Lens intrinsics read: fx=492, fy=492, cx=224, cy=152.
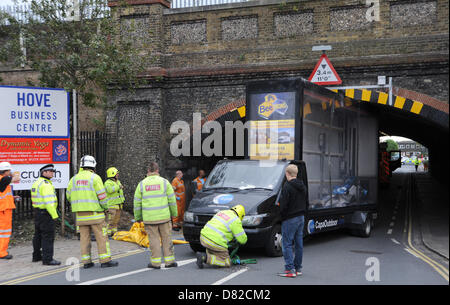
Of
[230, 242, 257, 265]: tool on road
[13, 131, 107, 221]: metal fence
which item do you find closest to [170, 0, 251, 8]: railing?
[13, 131, 107, 221]: metal fence

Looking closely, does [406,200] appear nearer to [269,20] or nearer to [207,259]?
[269,20]

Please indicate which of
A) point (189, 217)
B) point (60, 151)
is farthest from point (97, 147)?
point (189, 217)

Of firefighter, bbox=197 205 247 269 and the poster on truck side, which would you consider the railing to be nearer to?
the poster on truck side

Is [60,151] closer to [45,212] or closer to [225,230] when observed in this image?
[45,212]

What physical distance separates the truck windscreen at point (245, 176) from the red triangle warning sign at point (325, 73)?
3.68 metres

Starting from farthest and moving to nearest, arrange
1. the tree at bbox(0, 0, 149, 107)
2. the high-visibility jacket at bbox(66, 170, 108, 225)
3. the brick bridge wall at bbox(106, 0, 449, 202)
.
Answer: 1. the brick bridge wall at bbox(106, 0, 449, 202)
2. the tree at bbox(0, 0, 149, 107)
3. the high-visibility jacket at bbox(66, 170, 108, 225)

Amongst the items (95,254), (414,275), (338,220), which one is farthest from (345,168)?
(95,254)

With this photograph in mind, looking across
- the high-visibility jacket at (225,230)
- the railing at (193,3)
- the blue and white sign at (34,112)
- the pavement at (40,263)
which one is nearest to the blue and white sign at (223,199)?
the high-visibility jacket at (225,230)

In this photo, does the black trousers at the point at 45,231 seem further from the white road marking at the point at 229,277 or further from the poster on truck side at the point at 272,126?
the poster on truck side at the point at 272,126

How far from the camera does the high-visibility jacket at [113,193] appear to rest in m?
12.7

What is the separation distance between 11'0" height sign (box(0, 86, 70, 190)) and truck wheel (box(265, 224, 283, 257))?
6.28 m

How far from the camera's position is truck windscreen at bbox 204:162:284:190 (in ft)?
33.9

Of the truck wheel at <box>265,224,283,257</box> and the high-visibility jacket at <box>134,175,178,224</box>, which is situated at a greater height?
the high-visibility jacket at <box>134,175,178,224</box>

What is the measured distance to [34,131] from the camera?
42.1 ft
